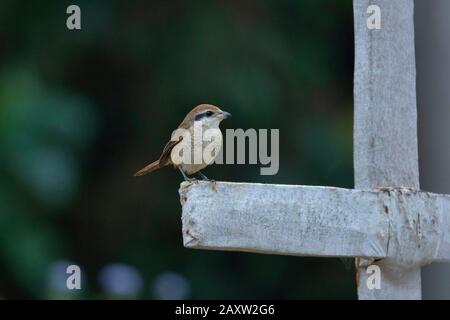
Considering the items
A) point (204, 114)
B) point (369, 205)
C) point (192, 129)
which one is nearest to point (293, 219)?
point (369, 205)

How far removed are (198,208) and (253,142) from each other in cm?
118

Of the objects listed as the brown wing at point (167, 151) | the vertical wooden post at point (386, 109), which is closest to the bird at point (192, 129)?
the brown wing at point (167, 151)

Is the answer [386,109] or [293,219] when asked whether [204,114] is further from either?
[293,219]

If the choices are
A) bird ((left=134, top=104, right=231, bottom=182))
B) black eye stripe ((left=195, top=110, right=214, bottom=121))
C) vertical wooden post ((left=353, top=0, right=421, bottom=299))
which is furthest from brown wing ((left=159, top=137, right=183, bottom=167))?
vertical wooden post ((left=353, top=0, right=421, bottom=299))

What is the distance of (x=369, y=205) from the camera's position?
2.65m

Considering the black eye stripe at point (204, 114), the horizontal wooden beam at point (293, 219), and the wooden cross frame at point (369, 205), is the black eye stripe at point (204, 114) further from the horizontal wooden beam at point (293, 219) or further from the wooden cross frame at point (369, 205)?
the horizontal wooden beam at point (293, 219)

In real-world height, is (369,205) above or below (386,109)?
below

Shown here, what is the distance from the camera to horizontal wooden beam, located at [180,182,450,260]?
99.6 inches

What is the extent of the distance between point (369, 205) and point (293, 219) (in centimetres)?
21

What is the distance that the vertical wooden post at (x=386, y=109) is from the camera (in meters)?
2.75

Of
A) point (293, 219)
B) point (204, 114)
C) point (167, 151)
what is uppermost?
point (204, 114)

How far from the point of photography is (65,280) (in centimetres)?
498

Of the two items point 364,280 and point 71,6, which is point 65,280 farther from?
point 364,280

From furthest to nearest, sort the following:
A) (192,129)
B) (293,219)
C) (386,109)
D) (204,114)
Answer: (204,114) → (192,129) → (386,109) → (293,219)
